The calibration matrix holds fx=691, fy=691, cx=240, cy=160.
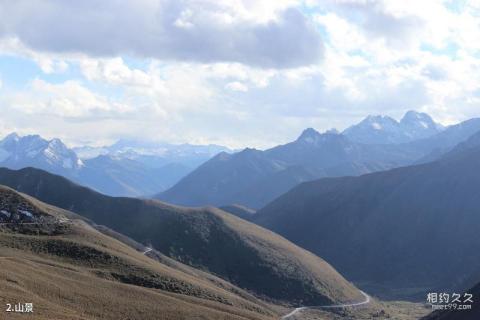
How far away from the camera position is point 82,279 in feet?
355

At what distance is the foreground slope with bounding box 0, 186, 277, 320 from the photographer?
92750 mm

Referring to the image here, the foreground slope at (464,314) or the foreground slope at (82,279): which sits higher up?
the foreground slope at (82,279)

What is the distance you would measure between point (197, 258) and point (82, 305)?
104134 mm

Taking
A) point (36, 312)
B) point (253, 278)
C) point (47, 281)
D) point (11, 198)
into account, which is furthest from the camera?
point (253, 278)

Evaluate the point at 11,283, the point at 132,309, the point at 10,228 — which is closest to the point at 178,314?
the point at 132,309

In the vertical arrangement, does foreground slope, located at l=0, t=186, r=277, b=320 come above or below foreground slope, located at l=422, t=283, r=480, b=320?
above

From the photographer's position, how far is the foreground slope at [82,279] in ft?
304

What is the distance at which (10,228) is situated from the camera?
13562 cm

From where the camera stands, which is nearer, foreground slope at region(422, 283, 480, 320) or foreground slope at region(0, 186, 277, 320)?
foreground slope at region(0, 186, 277, 320)

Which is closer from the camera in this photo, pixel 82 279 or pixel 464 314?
pixel 464 314

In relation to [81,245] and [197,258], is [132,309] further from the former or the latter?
[197,258]

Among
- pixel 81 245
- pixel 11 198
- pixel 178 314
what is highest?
pixel 11 198

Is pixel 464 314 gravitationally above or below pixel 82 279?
below

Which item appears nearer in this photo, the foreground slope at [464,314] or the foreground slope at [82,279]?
the foreground slope at [82,279]
